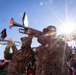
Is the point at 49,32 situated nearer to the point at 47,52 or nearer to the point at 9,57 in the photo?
the point at 47,52

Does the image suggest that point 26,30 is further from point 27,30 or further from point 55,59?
point 55,59

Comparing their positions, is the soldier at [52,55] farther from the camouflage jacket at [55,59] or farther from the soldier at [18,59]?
the soldier at [18,59]

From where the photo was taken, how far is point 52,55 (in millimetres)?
5191

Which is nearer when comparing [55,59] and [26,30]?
[55,59]

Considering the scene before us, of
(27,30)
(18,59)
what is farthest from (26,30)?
(18,59)

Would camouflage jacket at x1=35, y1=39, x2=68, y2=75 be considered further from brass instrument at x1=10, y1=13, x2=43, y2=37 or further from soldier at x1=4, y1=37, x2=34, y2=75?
soldier at x1=4, y1=37, x2=34, y2=75

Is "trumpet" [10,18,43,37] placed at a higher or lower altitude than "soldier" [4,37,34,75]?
higher

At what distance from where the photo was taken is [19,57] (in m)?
6.86

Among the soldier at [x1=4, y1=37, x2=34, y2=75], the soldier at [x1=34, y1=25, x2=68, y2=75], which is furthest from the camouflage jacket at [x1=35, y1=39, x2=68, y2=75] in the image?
the soldier at [x1=4, y1=37, x2=34, y2=75]

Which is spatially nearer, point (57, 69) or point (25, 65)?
point (57, 69)

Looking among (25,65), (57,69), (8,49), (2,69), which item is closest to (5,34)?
(8,49)

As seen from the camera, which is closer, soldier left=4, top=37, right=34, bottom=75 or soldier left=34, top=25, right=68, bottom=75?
soldier left=34, top=25, right=68, bottom=75

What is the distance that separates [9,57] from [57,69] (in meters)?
2.26

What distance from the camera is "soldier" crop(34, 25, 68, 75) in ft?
16.8
